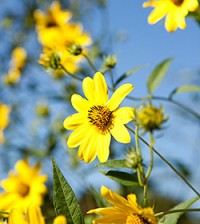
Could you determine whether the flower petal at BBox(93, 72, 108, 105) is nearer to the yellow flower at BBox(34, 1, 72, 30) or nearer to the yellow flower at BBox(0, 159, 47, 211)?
the yellow flower at BBox(0, 159, 47, 211)

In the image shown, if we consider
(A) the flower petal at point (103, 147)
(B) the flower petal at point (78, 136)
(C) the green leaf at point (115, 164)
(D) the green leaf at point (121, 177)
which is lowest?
(D) the green leaf at point (121, 177)

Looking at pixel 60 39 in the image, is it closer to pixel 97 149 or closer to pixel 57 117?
pixel 57 117

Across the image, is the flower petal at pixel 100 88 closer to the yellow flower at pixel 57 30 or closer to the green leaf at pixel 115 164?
the green leaf at pixel 115 164

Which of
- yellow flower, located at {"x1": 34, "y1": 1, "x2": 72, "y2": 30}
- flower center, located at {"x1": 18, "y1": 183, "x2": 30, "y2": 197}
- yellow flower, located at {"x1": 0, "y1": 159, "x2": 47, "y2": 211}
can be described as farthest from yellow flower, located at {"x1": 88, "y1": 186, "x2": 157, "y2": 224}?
yellow flower, located at {"x1": 34, "y1": 1, "x2": 72, "y2": 30}

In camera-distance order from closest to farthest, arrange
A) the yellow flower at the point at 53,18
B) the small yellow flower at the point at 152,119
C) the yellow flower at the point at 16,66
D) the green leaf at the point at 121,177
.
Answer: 1. the green leaf at the point at 121,177
2. the small yellow flower at the point at 152,119
3. the yellow flower at the point at 53,18
4. the yellow flower at the point at 16,66

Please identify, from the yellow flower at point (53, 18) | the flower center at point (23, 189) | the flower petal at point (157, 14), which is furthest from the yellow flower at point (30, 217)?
the yellow flower at point (53, 18)

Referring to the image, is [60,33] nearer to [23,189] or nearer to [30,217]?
[23,189]

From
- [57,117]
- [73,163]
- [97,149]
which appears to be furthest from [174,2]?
[57,117]
